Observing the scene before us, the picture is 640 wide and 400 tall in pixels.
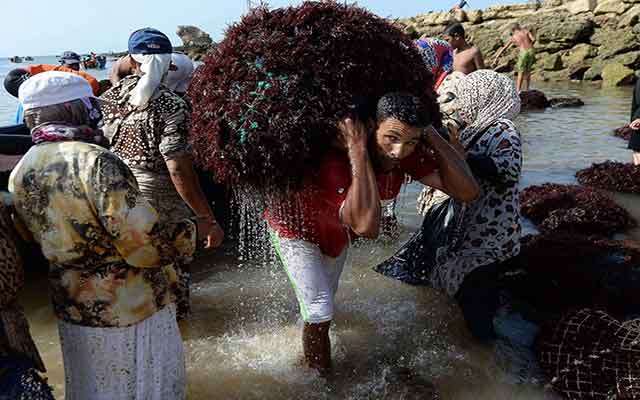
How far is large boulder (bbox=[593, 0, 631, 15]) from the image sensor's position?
26.5 metres

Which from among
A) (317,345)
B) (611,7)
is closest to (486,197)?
(317,345)

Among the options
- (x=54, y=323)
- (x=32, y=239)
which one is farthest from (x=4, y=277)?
(x=54, y=323)

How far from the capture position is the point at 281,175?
257 cm

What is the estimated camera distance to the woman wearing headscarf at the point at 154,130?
10.8ft

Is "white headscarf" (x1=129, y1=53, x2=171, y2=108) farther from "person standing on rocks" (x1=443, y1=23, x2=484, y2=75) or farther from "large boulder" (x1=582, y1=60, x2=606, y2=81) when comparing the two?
"large boulder" (x1=582, y1=60, x2=606, y2=81)

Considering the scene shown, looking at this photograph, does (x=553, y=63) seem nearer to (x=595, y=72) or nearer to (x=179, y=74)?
(x=595, y=72)

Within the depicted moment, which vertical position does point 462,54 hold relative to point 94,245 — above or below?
above

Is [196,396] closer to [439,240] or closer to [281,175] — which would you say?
[281,175]

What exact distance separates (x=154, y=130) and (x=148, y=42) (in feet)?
2.08

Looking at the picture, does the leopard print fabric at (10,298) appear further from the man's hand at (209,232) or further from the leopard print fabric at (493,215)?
the leopard print fabric at (493,215)

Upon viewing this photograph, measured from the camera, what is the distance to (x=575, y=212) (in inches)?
222

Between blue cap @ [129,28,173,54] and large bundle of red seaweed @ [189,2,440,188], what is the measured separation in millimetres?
976

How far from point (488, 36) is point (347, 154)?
30.8 metres

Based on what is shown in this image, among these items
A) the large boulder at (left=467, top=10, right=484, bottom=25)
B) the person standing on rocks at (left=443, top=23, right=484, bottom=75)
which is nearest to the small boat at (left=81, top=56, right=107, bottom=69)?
the large boulder at (left=467, top=10, right=484, bottom=25)
